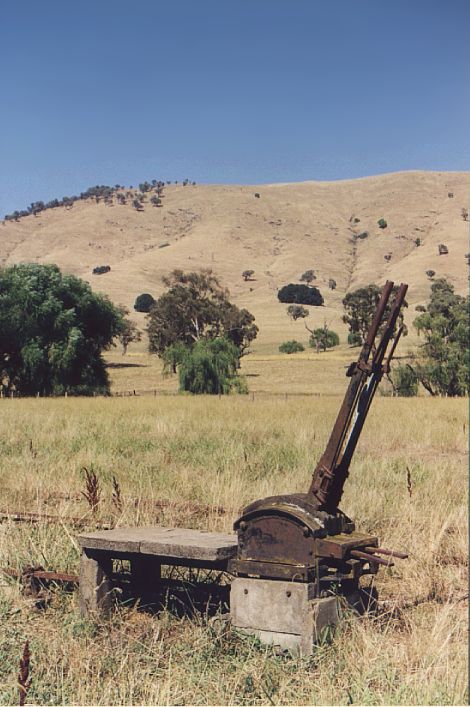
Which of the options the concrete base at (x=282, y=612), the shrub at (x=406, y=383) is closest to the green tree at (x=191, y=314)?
the shrub at (x=406, y=383)

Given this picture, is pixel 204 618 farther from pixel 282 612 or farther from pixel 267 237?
pixel 267 237

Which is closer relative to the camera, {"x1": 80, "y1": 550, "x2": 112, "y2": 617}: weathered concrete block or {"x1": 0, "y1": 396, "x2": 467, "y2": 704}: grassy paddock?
{"x1": 0, "y1": 396, "x2": 467, "y2": 704}: grassy paddock

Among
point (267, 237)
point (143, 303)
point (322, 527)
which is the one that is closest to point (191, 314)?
point (143, 303)

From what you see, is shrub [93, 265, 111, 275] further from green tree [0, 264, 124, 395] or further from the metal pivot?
the metal pivot

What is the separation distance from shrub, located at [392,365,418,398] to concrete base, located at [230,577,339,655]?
33123 mm

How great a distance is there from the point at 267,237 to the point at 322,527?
159 meters

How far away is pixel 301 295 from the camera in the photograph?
370ft

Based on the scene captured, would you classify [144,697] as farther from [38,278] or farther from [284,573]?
[38,278]

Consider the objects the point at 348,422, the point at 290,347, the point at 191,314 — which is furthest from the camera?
the point at 290,347

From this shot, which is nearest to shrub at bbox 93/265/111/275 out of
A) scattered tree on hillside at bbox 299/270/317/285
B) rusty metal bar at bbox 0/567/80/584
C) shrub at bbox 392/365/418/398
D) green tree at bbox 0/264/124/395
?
scattered tree on hillside at bbox 299/270/317/285

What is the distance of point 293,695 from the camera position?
4723 mm

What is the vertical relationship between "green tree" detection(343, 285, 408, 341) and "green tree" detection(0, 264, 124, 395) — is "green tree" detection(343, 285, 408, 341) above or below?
above

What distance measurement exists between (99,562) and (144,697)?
4.79 feet

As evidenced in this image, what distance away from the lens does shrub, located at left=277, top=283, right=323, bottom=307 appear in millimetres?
112750
